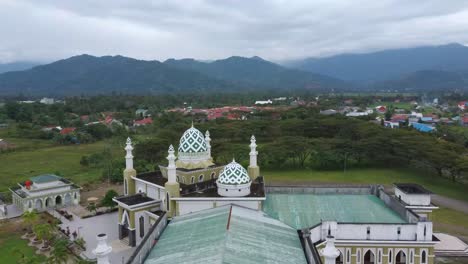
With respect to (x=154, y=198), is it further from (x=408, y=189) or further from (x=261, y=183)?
(x=408, y=189)

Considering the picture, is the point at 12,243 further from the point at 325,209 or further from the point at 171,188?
the point at 325,209

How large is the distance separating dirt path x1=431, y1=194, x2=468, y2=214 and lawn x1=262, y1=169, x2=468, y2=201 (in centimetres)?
174

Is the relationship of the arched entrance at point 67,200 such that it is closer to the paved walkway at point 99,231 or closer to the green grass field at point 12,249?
the paved walkway at point 99,231

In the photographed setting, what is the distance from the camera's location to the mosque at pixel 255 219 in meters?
15.3

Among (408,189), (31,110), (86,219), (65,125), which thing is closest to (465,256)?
(408,189)

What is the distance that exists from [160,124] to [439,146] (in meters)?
52.3

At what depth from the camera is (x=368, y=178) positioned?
132 feet

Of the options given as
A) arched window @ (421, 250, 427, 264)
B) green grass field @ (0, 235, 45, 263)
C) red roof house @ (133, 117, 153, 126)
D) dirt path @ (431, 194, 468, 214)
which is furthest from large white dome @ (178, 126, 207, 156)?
red roof house @ (133, 117, 153, 126)

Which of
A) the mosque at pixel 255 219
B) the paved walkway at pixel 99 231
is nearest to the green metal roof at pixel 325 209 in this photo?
the mosque at pixel 255 219

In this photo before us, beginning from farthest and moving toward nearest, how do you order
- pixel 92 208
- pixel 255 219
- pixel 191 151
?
1. pixel 92 208
2. pixel 191 151
3. pixel 255 219

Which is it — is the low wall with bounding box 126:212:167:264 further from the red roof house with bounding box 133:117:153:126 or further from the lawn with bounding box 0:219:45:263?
the red roof house with bounding box 133:117:153:126

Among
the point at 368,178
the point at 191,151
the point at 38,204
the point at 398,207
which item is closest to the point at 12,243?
the point at 38,204

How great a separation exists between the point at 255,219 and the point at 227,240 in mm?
4304

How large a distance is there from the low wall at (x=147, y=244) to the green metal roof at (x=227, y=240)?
263mm
